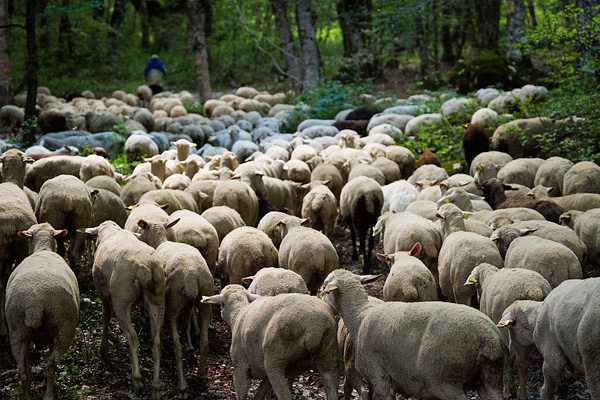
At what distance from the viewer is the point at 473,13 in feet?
109

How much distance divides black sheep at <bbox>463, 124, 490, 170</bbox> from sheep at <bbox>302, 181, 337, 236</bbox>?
182 inches

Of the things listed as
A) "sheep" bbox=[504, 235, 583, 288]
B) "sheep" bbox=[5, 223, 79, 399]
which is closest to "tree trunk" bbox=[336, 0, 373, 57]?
"sheep" bbox=[504, 235, 583, 288]

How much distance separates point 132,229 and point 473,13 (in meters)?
29.6

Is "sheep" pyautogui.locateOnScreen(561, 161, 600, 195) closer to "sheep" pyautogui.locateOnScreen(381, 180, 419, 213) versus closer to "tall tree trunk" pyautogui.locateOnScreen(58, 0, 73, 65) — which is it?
"sheep" pyautogui.locateOnScreen(381, 180, 419, 213)

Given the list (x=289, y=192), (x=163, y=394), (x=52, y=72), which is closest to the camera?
(x=163, y=394)

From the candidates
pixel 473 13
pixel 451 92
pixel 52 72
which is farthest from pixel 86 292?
pixel 473 13

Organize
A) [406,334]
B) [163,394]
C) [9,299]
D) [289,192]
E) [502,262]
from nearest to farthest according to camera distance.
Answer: [406,334], [9,299], [163,394], [502,262], [289,192]

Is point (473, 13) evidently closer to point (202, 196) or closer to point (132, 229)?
point (202, 196)

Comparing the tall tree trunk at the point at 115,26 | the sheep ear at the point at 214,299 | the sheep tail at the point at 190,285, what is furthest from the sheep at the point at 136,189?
the tall tree trunk at the point at 115,26

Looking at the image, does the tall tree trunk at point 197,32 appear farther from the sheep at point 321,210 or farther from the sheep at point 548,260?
the sheep at point 548,260

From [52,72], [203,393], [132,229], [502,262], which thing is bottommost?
[203,393]

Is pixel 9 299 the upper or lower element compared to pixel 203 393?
upper

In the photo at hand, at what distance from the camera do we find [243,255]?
24.0ft

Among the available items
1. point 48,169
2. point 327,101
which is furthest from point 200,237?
point 327,101
